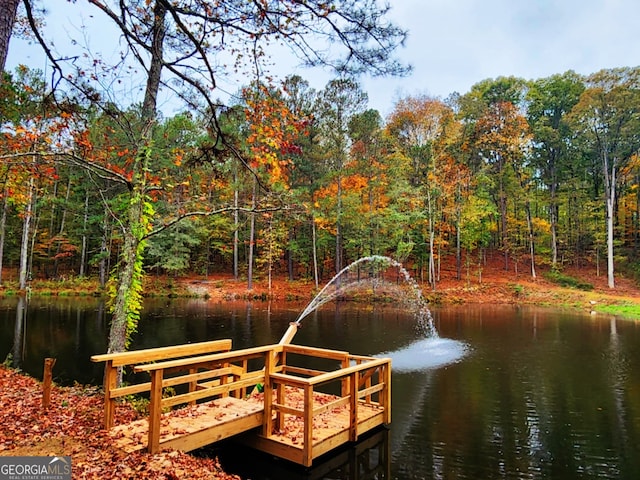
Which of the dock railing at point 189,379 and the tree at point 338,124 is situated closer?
the dock railing at point 189,379

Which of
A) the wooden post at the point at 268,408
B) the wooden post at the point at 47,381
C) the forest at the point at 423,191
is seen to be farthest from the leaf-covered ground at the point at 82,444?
the forest at the point at 423,191

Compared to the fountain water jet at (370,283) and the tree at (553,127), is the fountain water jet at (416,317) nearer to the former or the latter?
the fountain water jet at (370,283)

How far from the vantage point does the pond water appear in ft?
17.3

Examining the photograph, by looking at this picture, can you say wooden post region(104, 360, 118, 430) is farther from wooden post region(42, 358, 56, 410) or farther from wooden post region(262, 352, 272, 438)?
wooden post region(262, 352, 272, 438)

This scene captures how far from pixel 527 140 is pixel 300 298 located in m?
20.0

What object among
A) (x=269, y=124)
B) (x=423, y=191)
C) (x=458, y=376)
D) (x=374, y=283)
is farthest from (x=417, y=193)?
(x=269, y=124)

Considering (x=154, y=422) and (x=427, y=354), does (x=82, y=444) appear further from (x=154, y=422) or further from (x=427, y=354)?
(x=427, y=354)

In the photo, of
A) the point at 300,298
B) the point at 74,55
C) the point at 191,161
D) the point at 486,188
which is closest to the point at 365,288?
the point at 300,298

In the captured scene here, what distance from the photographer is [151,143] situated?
22.1ft

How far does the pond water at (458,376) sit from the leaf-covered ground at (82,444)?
134 centimetres

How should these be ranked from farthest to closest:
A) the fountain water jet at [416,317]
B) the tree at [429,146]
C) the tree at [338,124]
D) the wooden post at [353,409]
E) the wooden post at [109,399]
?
the tree at [429,146]
the tree at [338,124]
the fountain water jet at [416,317]
the wooden post at [353,409]
the wooden post at [109,399]

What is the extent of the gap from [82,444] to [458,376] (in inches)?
311

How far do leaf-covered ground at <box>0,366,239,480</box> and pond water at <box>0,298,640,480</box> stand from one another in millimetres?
1336

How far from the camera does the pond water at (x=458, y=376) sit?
5262mm
